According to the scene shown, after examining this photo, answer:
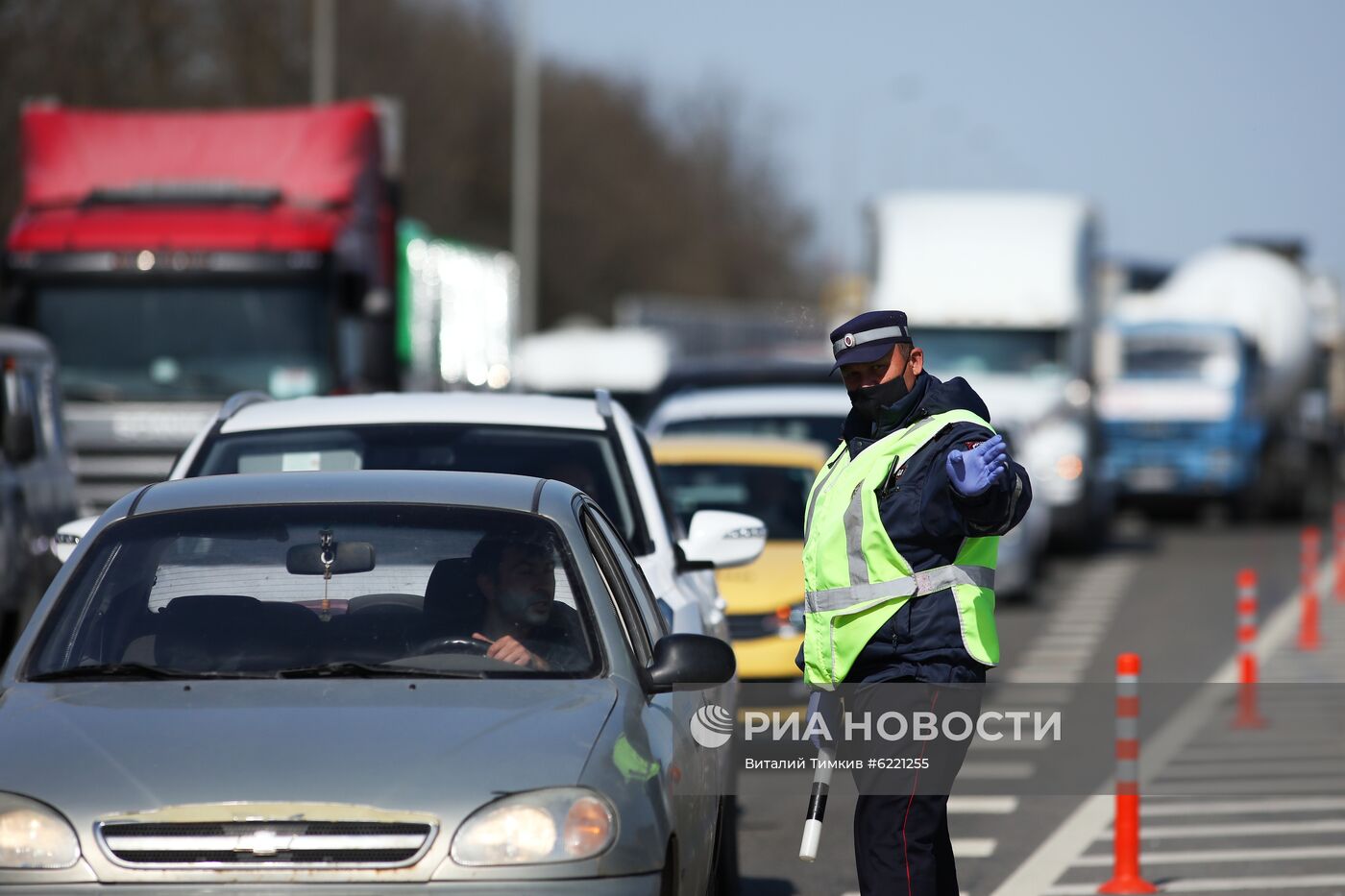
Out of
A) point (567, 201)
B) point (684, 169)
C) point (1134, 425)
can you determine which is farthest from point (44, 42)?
point (684, 169)

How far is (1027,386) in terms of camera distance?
27.5 m

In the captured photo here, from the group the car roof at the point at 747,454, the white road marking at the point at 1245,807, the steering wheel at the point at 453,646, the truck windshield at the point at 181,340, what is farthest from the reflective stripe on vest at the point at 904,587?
the truck windshield at the point at 181,340

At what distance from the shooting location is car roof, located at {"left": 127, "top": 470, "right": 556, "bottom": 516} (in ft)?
19.5

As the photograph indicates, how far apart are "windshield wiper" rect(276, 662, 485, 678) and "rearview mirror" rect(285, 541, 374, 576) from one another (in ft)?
1.18

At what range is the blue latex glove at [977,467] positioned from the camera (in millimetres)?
5684

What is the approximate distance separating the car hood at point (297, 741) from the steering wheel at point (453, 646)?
0.18 metres

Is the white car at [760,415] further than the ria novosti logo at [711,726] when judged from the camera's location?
Yes

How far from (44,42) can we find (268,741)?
116 feet

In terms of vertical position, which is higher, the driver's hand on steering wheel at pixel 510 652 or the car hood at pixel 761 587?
the driver's hand on steering wheel at pixel 510 652

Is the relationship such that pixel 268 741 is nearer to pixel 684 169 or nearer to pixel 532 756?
pixel 532 756

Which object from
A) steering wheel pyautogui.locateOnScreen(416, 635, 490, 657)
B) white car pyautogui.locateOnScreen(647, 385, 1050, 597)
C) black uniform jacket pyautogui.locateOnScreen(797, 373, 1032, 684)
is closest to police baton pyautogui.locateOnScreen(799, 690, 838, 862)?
black uniform jacket pyautogui.locateOnScreen(797, 373, 1032, 684)

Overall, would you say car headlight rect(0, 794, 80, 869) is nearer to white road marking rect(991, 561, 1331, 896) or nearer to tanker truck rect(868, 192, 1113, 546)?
white road marking rect(991, 561, 1331, 896)

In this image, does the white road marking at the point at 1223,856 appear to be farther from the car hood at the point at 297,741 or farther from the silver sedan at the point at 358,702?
the car hood at the point at 297,741

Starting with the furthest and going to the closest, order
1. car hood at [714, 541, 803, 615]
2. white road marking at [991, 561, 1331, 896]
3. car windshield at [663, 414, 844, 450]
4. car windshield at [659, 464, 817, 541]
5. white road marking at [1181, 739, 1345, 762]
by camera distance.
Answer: car windshield at [663, 414, 844, 450] → car windshield at [659, 464, 817, 541] → white road marking at [1181, 739, 1345, 762] → car hood at [714, 541, 803, 615] → white road marking at [991, 561, 1331, 896]
